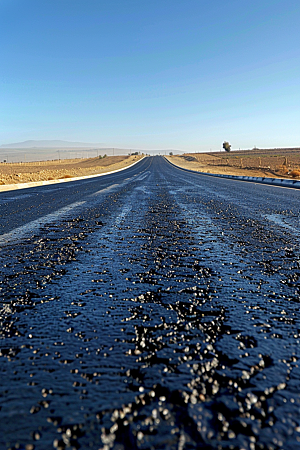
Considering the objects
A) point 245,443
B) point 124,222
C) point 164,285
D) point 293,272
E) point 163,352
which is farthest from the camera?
point 124,222

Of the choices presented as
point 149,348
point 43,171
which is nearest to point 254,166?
point 43,171

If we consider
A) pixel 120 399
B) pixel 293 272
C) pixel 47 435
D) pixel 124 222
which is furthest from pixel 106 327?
pixel 124 222

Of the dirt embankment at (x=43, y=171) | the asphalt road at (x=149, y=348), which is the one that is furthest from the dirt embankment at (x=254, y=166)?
the asphalt road at (x=149, y=348)

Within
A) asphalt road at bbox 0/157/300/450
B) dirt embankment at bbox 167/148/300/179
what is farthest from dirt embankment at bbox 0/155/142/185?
asphalt road at bbox 0/157/300/450

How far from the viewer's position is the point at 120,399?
182 centimetres

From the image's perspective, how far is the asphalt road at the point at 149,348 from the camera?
5.31ft

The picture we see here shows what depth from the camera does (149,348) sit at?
2361mm

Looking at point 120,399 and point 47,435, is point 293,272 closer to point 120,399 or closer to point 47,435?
point 120,399

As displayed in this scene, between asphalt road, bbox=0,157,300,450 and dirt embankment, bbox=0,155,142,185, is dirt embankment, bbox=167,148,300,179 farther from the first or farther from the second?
asphalt road, bbox=0,157,300,450

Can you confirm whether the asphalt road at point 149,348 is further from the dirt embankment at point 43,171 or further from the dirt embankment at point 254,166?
A: the dirt embankment at point 254,166

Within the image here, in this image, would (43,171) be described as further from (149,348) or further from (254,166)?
(149,348)

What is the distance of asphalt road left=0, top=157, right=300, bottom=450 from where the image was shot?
5.31 ft

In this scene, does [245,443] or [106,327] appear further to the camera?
[106,327]

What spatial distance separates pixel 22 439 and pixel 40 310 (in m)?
1.57
